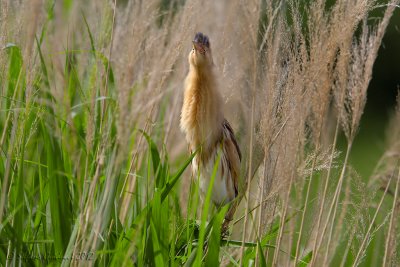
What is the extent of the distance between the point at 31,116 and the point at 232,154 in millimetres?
1025

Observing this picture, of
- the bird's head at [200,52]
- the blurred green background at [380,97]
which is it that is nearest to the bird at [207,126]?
the bird's head at [200,52]

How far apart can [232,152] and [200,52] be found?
22.2 inches

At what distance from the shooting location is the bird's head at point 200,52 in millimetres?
2648

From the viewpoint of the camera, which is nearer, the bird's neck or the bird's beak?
the bird's beak

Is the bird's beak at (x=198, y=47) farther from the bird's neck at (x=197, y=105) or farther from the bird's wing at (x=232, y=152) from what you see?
the bird's wing at (x=232, y=152)

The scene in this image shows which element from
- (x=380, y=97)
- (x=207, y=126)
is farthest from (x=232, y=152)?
(x=380, y=97)

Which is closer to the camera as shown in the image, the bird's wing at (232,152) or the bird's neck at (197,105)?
the bird's neck at (197,105)

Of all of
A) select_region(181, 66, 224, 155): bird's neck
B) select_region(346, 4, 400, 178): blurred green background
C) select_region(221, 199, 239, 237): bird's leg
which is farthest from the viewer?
select_region(346, 4, 400, 178): blurred green background

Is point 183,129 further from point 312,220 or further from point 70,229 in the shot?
point 70,229

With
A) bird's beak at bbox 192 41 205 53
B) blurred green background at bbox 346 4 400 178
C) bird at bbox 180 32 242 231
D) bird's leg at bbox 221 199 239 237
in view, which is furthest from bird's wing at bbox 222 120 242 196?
blurred green background at bbox 346 4 400 178

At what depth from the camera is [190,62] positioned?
9.33 ft

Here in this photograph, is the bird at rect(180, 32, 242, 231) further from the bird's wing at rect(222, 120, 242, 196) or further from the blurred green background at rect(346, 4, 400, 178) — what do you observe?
the blurred green background at rect(346, 4, 400, 178)

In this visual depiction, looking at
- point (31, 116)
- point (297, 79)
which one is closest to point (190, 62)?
point (31, 116)

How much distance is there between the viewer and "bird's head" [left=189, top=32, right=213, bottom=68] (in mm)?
2648
